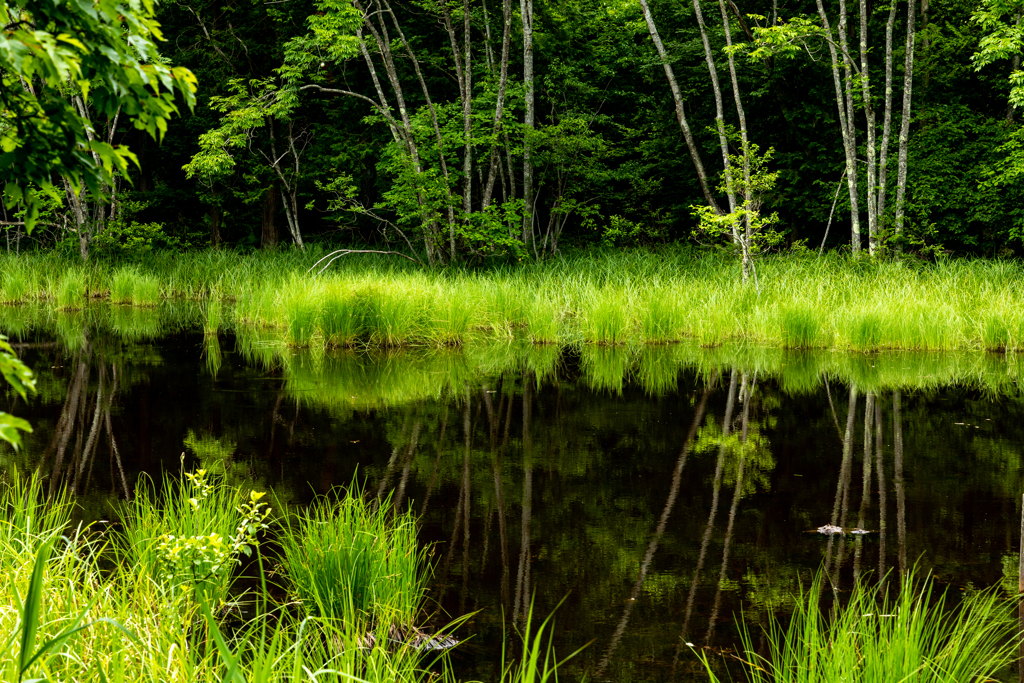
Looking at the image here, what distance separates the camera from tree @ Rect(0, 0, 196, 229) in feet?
6.02

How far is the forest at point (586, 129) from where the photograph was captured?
55.0 feet

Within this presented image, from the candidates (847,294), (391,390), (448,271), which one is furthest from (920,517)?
(448,271)

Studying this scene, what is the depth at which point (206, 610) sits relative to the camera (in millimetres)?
2162

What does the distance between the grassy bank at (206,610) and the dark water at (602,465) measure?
32 centimetres

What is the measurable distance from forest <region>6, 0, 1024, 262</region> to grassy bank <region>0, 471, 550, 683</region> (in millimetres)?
10715

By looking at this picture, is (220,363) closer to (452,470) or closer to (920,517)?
(452,470)

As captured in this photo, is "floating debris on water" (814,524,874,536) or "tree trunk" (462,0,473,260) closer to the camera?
"floating debris on water" (814,524,874,536)

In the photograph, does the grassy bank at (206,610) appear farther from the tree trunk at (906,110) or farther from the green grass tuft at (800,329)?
the tree trunk at (906,110)

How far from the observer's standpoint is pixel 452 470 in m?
6.00

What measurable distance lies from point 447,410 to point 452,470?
196cm

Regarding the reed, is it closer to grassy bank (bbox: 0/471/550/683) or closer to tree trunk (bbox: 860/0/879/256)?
grassy bank (bbox: 0/471/550/683)

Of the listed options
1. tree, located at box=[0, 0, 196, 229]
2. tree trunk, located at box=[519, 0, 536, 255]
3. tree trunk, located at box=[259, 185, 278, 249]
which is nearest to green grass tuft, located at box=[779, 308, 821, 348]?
tree trunk, located at box=[519, 0, 536, 255]

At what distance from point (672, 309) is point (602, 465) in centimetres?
658

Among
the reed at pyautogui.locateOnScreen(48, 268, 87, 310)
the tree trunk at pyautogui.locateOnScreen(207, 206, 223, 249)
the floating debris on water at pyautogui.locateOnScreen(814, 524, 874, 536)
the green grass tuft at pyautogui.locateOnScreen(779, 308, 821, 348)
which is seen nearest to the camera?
the floating debris on water at pyautogui.locateOnScreen(814, 524, 874, 536)
